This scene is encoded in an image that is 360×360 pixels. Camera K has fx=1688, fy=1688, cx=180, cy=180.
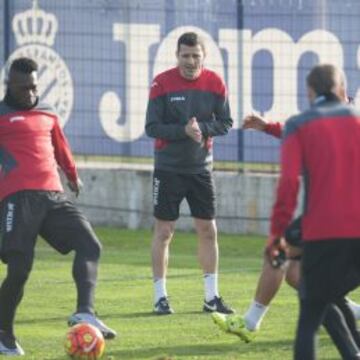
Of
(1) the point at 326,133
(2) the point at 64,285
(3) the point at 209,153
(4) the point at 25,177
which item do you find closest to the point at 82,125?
(2) the point at 64,285

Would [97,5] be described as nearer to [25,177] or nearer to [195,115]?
[195,115]

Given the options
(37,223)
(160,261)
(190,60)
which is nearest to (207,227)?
(160,261)

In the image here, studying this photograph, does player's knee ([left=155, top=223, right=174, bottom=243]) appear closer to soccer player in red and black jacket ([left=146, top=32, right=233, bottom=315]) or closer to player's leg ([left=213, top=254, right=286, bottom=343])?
soccer player in red and black jacket ([left=146, top=32, right=233, bottom=315])

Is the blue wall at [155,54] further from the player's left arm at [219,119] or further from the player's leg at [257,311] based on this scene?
the player's leg at [257,311]

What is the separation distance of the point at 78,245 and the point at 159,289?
2117 mm

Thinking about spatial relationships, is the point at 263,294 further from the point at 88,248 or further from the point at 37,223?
the point at 37,223

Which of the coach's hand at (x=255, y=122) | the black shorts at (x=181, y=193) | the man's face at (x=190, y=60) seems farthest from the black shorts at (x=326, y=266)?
the black shorts at (x=181, y=193)

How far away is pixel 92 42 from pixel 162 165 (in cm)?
781

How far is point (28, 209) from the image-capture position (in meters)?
11.8

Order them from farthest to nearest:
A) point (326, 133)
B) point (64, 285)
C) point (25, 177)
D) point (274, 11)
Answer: point (274, 11) < point (64, 285) < point (25, 177) < point (326, 133)

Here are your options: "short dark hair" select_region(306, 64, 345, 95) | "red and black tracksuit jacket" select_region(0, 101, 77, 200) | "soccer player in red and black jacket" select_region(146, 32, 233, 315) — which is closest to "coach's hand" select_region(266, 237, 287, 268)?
"short dark hair" select_region(306, 64, 345, 95)

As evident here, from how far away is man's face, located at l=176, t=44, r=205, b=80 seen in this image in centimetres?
1341

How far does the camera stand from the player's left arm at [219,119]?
13570 millimetres

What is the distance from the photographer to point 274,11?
20.4m
